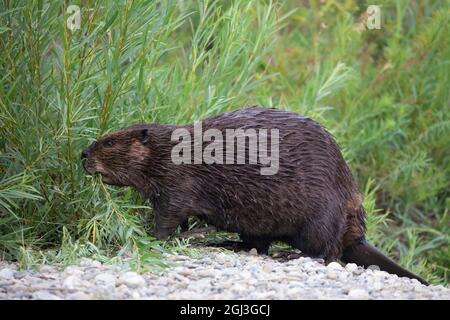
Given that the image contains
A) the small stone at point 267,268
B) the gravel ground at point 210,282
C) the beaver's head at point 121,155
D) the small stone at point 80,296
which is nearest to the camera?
the small stone at point 80,296

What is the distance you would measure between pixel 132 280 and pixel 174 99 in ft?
5.43

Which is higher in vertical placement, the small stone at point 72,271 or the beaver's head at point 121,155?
the beaver's head at point 121,155

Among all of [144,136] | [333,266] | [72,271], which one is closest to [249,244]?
[333,266]

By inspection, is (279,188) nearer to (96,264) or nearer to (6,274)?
(96,264)

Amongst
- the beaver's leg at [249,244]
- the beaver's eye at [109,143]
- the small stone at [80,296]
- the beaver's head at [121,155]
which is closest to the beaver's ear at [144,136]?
the beaver's head at [121,155]

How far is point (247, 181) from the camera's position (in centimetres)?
462

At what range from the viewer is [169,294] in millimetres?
3613

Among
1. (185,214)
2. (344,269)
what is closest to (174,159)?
(185,214)

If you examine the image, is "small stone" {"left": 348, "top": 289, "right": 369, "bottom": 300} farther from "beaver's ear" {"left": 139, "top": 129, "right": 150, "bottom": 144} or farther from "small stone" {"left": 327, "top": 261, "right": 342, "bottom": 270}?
"beaver's ear" {"left": 139, "top": 129, "right": 150, "bottom": 144}

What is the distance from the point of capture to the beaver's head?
4.58 m

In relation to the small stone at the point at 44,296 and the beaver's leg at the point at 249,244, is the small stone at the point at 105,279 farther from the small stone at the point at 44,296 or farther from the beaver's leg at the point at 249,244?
the beaver's leg at the point at 249,244

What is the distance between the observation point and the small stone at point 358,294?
12.0 feet
